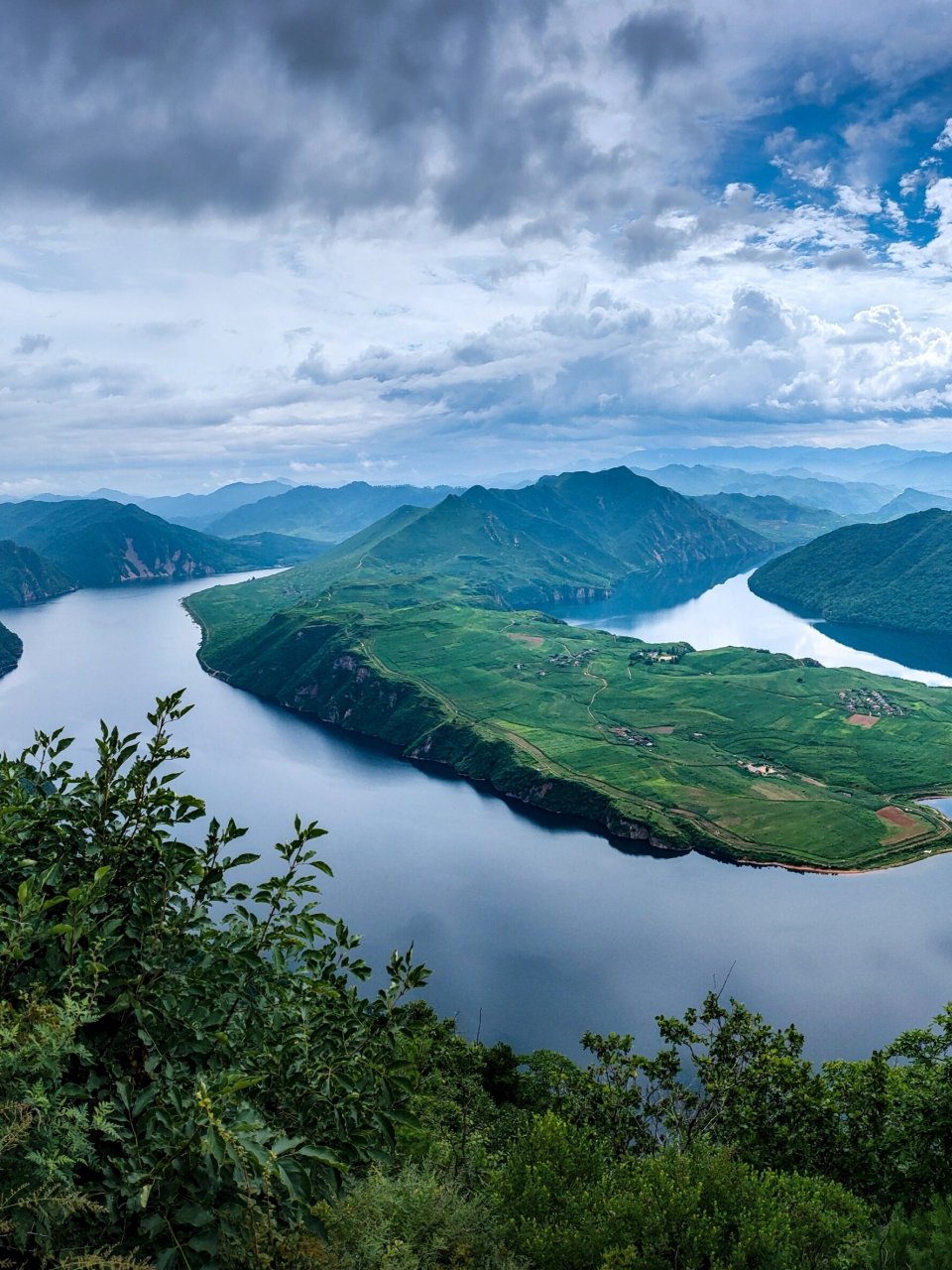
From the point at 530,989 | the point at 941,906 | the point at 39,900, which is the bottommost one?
the point at 530,989

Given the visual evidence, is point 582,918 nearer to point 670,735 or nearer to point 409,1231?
point 670,735

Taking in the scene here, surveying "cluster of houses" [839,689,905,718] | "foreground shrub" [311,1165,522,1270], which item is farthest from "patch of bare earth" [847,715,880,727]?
"foreground shrub" [311,1165,522,1270]

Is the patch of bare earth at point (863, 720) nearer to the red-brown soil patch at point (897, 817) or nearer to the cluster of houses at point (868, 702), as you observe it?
the cluster of houses at point (868, 702)

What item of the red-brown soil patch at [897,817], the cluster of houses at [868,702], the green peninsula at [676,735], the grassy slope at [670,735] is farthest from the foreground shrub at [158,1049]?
the cluster of houses at [868,702]

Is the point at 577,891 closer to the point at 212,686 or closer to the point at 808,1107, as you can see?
the point at 808,1107

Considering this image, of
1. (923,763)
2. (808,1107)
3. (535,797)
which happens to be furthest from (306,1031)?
(923,763)

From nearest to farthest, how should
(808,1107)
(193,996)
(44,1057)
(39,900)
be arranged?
(44,1057) < (39,900) < (193,996) < (808,1107)

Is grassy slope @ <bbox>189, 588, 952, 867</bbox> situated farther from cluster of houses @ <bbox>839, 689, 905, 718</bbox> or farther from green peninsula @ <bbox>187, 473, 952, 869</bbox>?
cluster of houses @ <bbox>839, 689, 905, 718</bbox>
